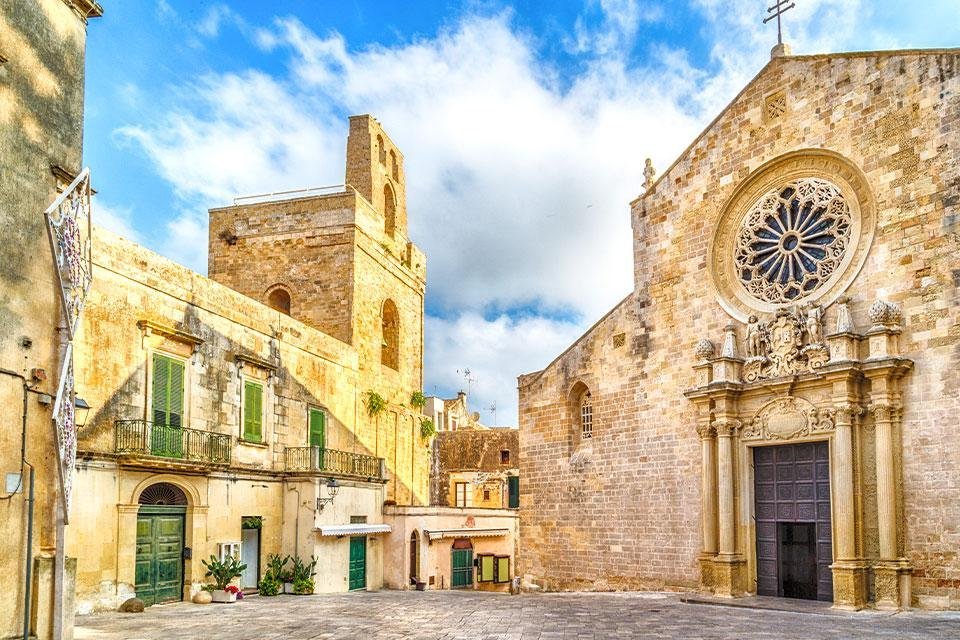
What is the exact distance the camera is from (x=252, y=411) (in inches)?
819

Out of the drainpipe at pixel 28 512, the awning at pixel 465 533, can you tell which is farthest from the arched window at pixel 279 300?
the drainpipe at pixel 28 512

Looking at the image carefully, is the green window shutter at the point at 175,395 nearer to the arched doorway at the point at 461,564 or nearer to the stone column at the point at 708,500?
the stone column at the point at 708,500

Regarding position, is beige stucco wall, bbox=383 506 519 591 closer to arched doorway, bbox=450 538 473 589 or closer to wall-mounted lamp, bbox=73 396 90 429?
arched doorway, bbox=450 538 473 589

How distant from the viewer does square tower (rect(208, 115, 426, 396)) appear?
2661 centimetres

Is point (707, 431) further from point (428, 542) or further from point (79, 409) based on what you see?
point (428, 542)

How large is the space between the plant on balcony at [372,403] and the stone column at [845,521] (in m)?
14.4

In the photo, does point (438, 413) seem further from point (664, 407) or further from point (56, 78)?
point (56, 78)

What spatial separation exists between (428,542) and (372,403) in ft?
14.6

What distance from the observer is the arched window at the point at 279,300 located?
27.7m

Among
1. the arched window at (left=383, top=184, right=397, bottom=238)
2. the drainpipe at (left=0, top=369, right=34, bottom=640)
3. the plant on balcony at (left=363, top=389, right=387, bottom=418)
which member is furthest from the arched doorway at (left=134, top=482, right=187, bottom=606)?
the arched window at (left=383, top=184, right=397, bottom=238)

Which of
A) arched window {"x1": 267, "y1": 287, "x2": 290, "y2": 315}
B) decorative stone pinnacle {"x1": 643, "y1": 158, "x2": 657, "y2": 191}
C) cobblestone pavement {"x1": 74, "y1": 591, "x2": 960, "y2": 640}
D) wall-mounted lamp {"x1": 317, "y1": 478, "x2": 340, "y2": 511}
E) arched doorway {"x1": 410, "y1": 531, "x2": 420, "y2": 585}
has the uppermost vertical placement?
decorative stone pinnacle {"x1": 643, "y1": 158, "x2": 657, "y2": 191}

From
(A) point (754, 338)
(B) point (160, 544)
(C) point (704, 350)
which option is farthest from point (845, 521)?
(B) point (160, 544)

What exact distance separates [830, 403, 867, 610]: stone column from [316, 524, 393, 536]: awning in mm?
11486

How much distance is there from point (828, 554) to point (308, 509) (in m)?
11.6
